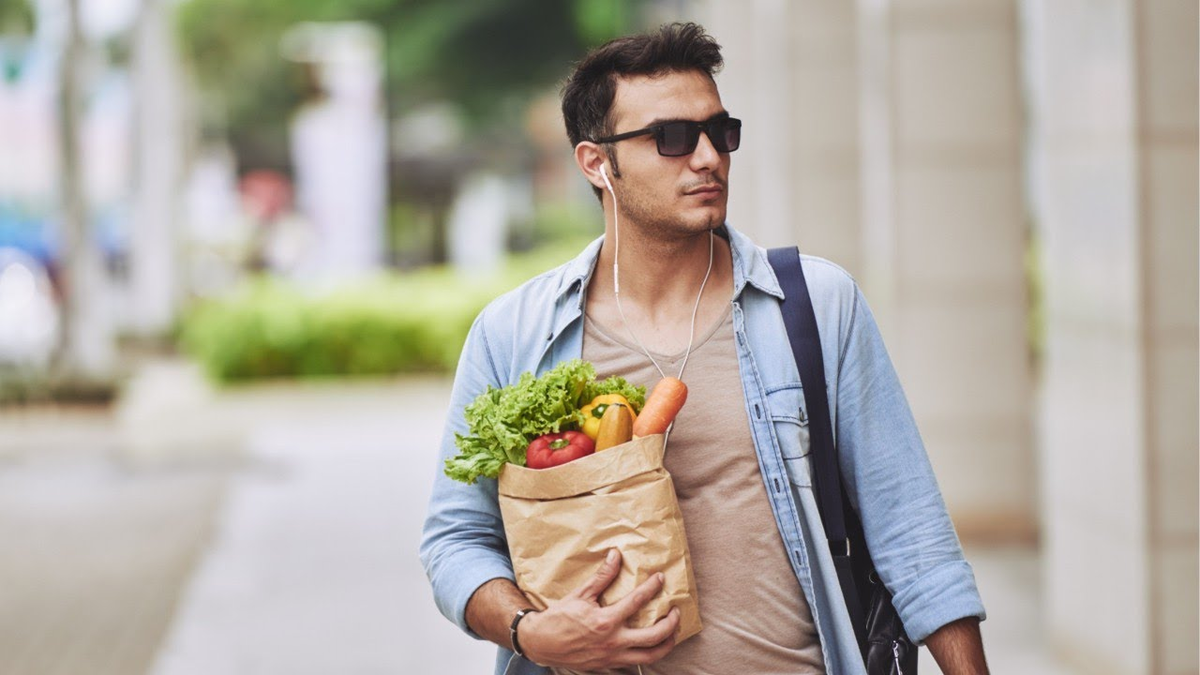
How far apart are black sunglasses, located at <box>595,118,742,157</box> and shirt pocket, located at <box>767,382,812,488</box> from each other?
0.43 meters

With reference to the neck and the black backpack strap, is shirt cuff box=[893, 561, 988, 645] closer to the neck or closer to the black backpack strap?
the black backpack strap

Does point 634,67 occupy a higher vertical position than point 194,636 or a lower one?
higher

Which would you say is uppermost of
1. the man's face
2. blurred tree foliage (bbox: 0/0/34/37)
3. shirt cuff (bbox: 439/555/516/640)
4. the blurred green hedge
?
blurred tree foliage (bbox: 0/0/34/37)

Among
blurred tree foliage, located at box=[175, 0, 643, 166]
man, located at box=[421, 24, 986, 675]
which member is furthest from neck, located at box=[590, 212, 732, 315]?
blurred tree foliage, located at box=[175, 0, 643, 166]

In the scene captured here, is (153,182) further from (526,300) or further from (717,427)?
(717,427)

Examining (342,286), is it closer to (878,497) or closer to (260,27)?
(878,497)

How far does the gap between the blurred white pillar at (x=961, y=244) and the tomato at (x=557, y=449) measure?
7805 millimetres

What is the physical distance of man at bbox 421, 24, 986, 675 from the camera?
9.37 feet

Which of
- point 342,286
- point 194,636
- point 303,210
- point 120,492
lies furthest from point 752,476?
point 303,210

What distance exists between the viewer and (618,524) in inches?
106

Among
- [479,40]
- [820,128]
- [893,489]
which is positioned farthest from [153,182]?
[893,489]

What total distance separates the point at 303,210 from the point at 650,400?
2586 centimetres

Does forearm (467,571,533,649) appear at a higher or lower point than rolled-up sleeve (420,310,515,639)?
lower

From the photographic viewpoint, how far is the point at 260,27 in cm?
4294
